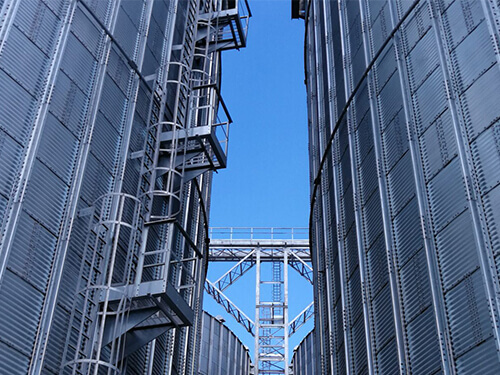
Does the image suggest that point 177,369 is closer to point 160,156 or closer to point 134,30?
point 160,156

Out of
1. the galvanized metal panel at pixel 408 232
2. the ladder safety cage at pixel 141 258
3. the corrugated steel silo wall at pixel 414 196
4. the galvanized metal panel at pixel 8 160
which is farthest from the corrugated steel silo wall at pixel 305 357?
the galvanized metal panel at pixel 8 160

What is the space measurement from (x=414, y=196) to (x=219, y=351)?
29066mm

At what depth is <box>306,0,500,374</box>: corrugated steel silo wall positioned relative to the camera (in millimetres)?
14836

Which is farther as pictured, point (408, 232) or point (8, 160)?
point (408, 232)

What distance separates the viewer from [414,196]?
1769cm

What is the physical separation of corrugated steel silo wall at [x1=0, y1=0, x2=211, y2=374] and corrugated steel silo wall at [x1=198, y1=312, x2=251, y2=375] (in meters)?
20.5

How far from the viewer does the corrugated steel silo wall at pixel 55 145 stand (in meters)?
15.0

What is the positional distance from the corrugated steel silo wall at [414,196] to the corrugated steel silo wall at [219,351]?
56.0 feet

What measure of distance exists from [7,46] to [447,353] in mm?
12477

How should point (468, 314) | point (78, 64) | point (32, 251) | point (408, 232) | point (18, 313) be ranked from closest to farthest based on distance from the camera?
point (468, 314)
point (18, 313)
point (32, 251)
point (408, 232)
point (78, 64)

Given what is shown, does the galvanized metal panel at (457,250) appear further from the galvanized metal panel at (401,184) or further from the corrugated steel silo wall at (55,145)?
the corrugated steel silo wall at (55,145)

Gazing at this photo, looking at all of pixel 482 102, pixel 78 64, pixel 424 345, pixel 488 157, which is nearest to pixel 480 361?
pixel 424 345

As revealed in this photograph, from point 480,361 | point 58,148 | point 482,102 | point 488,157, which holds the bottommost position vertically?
point 480,361

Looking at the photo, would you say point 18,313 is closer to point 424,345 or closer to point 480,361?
point 424,345
